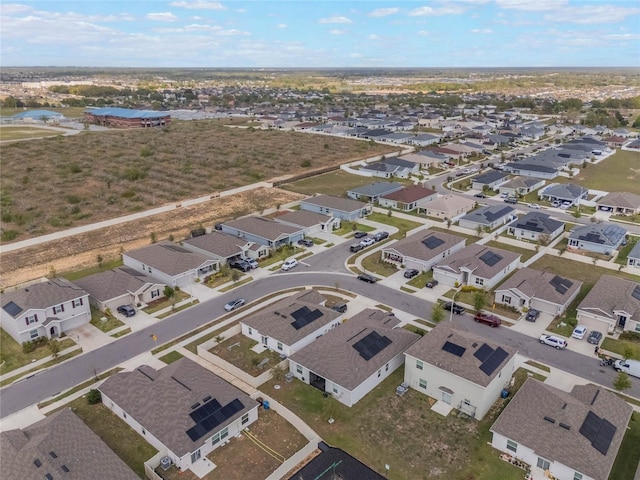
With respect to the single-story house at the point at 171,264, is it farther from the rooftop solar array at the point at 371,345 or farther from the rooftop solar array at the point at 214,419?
the rooftop solar array at the point at 371,345

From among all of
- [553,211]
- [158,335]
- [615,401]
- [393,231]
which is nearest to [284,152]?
[393,231]

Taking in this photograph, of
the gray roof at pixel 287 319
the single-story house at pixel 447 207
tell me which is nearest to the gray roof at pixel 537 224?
the single-story house at pixel 447 207

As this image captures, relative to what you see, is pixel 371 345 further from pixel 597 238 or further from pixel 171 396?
pixel 597 238

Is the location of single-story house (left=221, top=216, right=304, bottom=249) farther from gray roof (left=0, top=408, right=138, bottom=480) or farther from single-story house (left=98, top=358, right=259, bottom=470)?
gray roof (left=0, top=408, right=138, bottom=480)

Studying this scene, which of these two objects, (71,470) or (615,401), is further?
(615,401)

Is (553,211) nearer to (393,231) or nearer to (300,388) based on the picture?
(393,231)

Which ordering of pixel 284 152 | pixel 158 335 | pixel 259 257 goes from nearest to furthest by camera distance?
pixel 158 335 < pixel 259 257 < pixel 284 152

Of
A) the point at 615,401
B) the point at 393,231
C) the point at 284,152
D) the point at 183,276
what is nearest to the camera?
the point at 615,401
